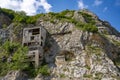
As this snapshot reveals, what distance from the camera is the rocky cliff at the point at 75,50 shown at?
45688 millimetres

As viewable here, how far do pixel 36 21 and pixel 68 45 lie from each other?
31.6 ft

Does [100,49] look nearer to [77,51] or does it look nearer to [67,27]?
[77,51]

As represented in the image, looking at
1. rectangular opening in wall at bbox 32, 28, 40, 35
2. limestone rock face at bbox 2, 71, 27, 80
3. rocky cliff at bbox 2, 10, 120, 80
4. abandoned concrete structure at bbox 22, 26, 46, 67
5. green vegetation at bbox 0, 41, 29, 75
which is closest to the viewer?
rocky cliff at bbox 2, 10, 120, 80

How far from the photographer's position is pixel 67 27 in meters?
54.8

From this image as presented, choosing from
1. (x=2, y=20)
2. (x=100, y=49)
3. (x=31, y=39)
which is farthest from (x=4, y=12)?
(x=100, y=49)

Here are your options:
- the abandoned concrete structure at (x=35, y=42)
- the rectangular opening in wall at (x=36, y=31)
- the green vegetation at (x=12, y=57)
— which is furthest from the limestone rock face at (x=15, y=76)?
the rectangular opening in wall at (x=36, y=31)

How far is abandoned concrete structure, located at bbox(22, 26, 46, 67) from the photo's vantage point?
4984 cm

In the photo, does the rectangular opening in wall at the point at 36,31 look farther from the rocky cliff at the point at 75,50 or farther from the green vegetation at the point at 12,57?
the green vegetation at the point at 12,57

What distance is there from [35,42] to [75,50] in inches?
279

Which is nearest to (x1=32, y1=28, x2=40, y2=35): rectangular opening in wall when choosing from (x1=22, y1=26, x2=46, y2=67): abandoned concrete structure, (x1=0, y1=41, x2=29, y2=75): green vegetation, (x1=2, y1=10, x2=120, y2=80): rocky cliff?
(x1=22, y1=26, x2=46, y2=67): abandoned concrete structure

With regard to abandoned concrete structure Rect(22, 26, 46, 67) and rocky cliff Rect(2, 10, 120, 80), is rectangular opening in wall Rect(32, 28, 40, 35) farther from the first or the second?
rocky cliff Rect(2, 10, 120, 80)

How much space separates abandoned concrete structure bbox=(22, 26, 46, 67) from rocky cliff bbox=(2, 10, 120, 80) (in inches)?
46.8

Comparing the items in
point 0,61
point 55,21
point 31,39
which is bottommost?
point 0,61

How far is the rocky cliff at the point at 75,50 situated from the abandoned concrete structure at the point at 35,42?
1190 mm
